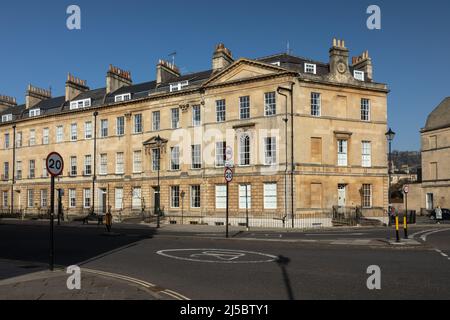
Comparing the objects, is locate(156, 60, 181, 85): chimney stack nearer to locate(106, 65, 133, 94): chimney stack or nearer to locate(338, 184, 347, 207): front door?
locate(106, 65, 133, 94): chimney stack

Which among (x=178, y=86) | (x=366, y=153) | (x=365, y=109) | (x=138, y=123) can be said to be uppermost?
(x=178, y=86)

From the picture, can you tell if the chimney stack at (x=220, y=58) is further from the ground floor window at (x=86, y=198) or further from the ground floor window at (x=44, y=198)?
the ground floor window at (x=44, y=198)

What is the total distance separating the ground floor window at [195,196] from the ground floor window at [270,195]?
739 centimetres

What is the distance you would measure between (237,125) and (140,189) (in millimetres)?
13580

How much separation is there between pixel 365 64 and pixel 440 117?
96.7 ft

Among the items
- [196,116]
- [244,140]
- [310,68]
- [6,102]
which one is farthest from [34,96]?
[310,68]

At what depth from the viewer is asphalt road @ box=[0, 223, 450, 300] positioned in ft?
31.4

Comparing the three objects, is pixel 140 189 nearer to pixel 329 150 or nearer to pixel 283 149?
pixel 283 149

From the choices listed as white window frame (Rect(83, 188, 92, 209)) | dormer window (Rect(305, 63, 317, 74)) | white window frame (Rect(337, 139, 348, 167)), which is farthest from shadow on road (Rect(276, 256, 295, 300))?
white window frame (Rect(83, 188, 92, 209))

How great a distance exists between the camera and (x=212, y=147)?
134 ft

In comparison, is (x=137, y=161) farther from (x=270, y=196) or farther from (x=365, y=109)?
(x=365, y=109)

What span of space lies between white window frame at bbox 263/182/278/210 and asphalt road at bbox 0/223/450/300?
15.8 meters

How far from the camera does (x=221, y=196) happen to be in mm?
40062
